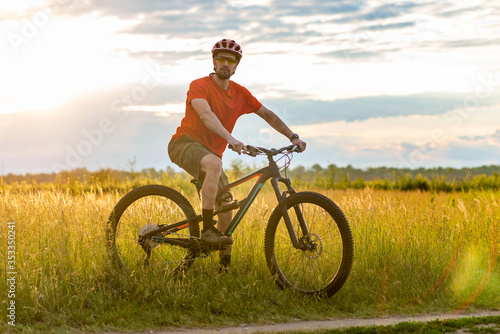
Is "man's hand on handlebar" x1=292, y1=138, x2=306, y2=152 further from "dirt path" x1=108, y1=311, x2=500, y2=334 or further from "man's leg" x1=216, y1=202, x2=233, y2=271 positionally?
"dirt path" x1=108, y1=311, x2=500, y2=334

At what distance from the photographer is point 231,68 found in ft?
20.8

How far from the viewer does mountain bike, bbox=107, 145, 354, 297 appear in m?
5.85

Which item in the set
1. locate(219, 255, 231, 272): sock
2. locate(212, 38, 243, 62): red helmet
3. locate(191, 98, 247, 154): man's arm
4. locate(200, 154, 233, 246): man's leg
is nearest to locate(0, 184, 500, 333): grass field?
locate(219, 255, 231, 272): sock

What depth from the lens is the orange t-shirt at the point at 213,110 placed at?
250 inches

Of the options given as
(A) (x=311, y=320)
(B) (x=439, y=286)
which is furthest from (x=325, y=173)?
(A) (x=311, y=320)

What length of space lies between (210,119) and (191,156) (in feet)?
1.80

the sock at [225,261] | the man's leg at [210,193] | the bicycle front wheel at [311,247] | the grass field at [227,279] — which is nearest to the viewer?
the grass field at [227,279]

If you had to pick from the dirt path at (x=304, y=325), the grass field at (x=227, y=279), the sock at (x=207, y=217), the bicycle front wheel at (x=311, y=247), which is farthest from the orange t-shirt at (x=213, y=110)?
the dirt path at (x=304, y=325)

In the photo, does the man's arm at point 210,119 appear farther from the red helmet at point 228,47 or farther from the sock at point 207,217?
the sock at point 207,217

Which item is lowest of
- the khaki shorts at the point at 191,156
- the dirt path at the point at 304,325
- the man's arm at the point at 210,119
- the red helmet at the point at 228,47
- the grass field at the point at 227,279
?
the dirt path at the point at 304,325

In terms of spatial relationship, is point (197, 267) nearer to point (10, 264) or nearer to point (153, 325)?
point (153, 325)

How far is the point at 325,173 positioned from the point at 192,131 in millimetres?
15561

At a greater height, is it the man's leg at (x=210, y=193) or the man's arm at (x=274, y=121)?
the man's arm at (x=274, y=121)

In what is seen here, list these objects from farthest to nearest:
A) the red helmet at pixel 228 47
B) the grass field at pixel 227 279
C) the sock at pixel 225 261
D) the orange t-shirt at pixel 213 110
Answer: the sock at pixel 225 261, the orange t-shirt at pixel 213 110, the red helmet at pixel 228 47, the grass field at pixel 227 279
